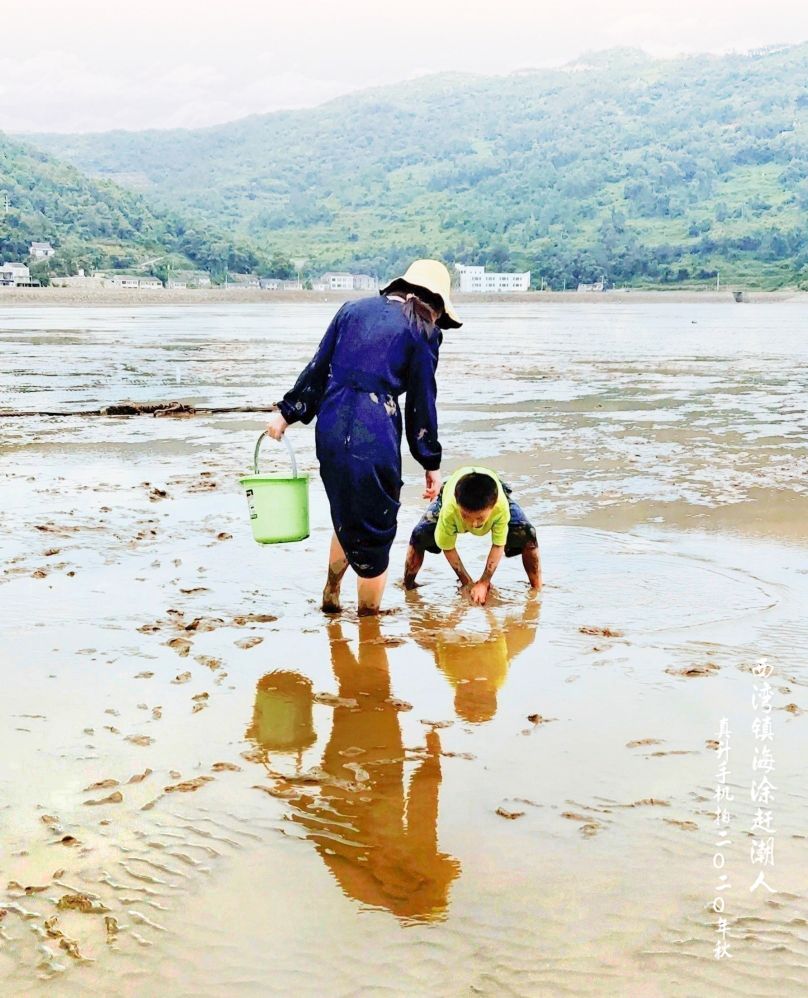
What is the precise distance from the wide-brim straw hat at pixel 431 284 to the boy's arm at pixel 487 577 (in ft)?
4.29

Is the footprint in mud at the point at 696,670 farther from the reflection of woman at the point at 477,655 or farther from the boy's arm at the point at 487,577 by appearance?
the boy's arm at the point at 487,577

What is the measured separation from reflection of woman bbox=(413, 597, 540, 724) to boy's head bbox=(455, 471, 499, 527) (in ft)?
1.72

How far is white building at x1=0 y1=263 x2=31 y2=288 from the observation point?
12769 centimetres

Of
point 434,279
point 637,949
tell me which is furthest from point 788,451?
point 637,949

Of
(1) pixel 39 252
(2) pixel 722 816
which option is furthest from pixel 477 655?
(1) pixel 39 252

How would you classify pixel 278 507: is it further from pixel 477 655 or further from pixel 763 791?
pixel 763 791

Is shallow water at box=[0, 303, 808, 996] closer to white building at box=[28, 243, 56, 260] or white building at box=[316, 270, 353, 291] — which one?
white building at box=[28, 243, 56, 260]

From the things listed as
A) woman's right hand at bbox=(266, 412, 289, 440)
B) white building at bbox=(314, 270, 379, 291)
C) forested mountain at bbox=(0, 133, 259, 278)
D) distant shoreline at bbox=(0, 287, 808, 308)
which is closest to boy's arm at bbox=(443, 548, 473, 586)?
woman's right hand at bbox=(266, 412, 289, 440)

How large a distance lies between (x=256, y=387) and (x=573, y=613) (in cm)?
1370

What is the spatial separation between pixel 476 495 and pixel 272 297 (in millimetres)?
127910

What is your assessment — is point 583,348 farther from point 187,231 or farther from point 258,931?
point 187,231

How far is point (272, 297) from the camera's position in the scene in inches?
5128

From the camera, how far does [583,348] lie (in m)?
32.7

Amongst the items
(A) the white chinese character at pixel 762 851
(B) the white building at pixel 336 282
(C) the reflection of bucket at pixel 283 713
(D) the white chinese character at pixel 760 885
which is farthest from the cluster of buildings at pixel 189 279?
(D) the white chinese character at pixel 760 885
